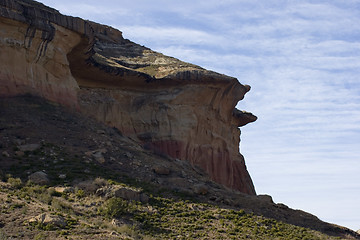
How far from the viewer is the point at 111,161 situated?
127ft

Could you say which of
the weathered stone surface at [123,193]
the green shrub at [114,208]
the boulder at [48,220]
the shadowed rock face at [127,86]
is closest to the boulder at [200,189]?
the weathered stone surface at [123,193]

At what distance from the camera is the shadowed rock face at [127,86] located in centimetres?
4291

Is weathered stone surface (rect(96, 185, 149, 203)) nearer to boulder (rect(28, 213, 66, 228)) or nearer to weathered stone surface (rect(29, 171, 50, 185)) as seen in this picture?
weathered stone surface (rect(29, 171, 50, 185))

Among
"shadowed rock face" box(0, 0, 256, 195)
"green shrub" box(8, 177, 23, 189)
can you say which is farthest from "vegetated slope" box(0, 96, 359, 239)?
"shadowed rock face" box(0, 0, 256, 195)

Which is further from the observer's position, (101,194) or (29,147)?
(29,147)

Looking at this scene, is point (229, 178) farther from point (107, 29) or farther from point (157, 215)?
point (157, 215)

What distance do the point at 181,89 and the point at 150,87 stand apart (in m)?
2.56

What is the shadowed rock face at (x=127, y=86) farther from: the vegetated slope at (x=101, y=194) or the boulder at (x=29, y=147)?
the boulder at (x=29, y=147)

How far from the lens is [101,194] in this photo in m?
32.8

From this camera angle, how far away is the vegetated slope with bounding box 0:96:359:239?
93.5 feet

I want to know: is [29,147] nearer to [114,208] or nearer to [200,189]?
[114,208]

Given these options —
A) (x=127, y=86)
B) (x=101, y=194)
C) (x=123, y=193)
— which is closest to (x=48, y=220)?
(x=101, y=194)

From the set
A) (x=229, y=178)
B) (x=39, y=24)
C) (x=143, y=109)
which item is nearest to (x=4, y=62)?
(x=39, y=24)

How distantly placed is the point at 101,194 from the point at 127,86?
22511 mm
